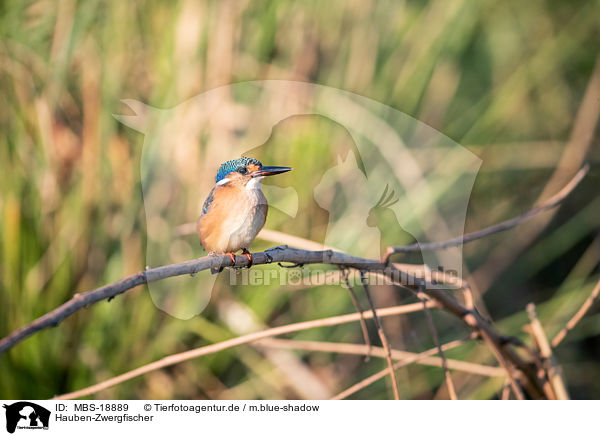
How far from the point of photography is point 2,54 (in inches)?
53.4

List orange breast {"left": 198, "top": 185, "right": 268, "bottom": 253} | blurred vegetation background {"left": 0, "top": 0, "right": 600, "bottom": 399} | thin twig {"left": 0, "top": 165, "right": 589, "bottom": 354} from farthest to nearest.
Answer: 1. blurred vegetation background {"left": 0, "top": 0, "right": 600, "bottom": 399}
2. orange breast {"left": 198, "top": 185, "right": 268, "bottom": 253}
3. thin twig {"left": 0, "top": 165, "right": 589, "bottom": 354}

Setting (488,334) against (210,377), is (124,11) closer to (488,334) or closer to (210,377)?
(210,377)

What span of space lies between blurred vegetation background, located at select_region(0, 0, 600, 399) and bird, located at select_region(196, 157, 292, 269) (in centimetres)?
56

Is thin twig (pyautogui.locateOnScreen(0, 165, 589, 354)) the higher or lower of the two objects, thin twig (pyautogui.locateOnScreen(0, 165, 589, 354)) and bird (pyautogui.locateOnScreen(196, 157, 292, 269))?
the lower

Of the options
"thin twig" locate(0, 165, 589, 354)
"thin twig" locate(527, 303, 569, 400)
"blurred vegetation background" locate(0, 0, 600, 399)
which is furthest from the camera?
"blurred vegetation background" locate(0, 0, 600, 399)

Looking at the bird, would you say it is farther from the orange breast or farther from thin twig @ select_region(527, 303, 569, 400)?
thin twig @ select_region(527, 303, 569, 400)

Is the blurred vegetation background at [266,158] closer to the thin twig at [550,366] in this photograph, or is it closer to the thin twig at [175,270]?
the thin twig at [550,366]

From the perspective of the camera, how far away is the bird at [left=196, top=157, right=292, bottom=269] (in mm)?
801

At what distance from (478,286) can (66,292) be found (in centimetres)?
107

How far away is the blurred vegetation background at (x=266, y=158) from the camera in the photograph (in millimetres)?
1321
